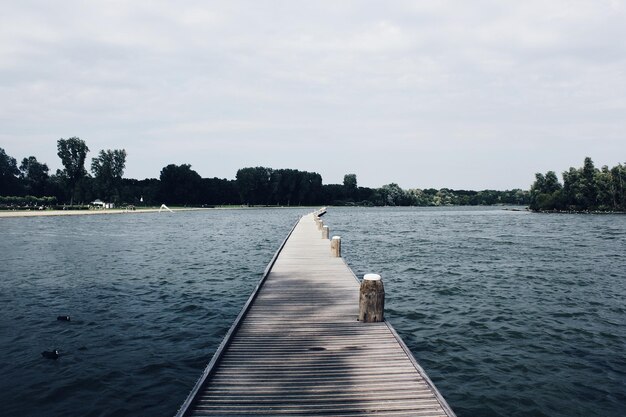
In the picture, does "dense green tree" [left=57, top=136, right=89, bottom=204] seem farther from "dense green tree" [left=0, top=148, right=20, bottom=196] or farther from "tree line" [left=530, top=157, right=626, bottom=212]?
"tree line" [left=530, top=157, right=626, bottom=212]

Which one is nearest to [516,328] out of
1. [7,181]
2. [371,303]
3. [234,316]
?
[371,303]

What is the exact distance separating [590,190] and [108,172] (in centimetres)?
12479

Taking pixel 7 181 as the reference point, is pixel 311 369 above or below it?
below

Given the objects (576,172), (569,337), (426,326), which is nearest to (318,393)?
(426,326)

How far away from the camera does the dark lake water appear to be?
821cm

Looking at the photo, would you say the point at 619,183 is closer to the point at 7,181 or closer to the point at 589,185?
the point at 589,185

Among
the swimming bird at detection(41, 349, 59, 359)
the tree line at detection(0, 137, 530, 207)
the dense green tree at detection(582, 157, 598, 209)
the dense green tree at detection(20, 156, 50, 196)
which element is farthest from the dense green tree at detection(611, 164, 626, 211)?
the dense green tree at detection(20, 156, 50, 196)

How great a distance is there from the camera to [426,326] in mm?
12594

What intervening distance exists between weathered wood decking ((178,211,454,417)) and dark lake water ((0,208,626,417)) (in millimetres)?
1593

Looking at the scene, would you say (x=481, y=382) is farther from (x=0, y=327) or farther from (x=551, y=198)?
(x=551, y=198)

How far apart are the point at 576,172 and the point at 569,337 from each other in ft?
376

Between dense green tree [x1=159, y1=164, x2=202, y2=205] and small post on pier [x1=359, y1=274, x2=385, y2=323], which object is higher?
dense green tree [x1=159, y1=164, x2=202, y2=205]

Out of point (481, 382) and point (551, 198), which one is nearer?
point (481, 382)

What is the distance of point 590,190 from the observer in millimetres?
103000
